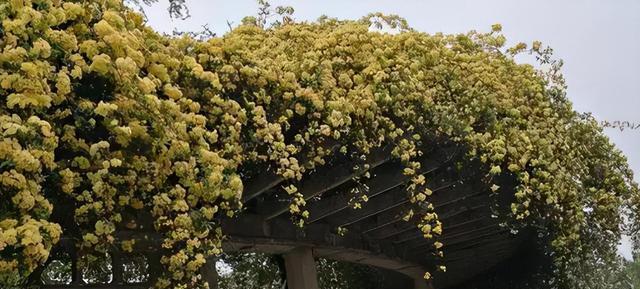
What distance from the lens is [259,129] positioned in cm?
587

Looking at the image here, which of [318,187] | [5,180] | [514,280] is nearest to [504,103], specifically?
→ [318,187]

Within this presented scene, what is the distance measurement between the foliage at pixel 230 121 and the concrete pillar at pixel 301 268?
2186 mm

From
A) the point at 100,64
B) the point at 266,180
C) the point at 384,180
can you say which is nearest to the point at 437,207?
the point at 384,180

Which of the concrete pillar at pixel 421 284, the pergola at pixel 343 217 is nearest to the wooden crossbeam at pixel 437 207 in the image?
the pergola at pixel 343 217

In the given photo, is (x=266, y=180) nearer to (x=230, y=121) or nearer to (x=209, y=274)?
(x=230, y=121)

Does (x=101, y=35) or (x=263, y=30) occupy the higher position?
(x=263, y=30)

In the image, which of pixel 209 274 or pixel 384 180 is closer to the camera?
pixel 209 274

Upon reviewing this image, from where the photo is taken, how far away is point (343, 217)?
950 centimetres

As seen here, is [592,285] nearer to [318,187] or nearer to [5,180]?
[318,187]

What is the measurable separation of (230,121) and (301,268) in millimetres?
3736

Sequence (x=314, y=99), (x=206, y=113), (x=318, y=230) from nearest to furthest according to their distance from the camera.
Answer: (x=206, y=113), (x=314, y=99), (x=318, y=230)

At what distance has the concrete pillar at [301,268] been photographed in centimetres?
894

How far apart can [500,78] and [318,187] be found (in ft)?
8.08

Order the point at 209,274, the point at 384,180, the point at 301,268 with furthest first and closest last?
1. the point at 301,268
2. the point at 384,180
3. the point at 209,274
